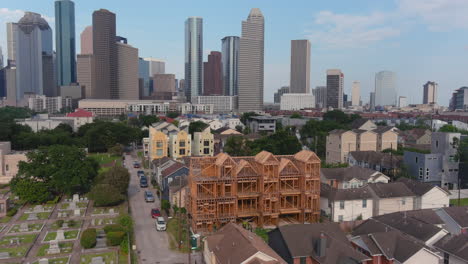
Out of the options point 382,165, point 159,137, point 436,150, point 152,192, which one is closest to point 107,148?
point 159,137

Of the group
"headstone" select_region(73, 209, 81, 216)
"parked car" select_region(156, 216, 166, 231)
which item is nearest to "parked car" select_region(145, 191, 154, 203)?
"headstone" select_region(73, 209, 81, 216)

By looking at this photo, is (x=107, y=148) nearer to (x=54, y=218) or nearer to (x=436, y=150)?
(x=54, y=218)

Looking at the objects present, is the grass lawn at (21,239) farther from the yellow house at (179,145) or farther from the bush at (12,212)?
the yellow house at (179,145)

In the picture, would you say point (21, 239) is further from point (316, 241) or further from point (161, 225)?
point (316, 241)

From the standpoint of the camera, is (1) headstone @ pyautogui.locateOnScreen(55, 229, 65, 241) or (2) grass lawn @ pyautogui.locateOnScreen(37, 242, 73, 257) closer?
(2) grass lawn @ pyautogui.locateOnScreen(37, 242, 73, 257)

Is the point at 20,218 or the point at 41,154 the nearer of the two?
the point at 20,218

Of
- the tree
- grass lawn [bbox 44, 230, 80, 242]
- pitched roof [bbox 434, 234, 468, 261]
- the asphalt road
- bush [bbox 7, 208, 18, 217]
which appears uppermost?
the tree

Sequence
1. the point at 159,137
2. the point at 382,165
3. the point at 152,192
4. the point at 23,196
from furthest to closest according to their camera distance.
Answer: the point at 159,137 → the point at 382,165 → the point at 152,192 → the point at 23,196

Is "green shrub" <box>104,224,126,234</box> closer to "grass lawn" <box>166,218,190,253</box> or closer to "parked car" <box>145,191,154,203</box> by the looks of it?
"grass lawn" <box>166,218,190,253</box>
